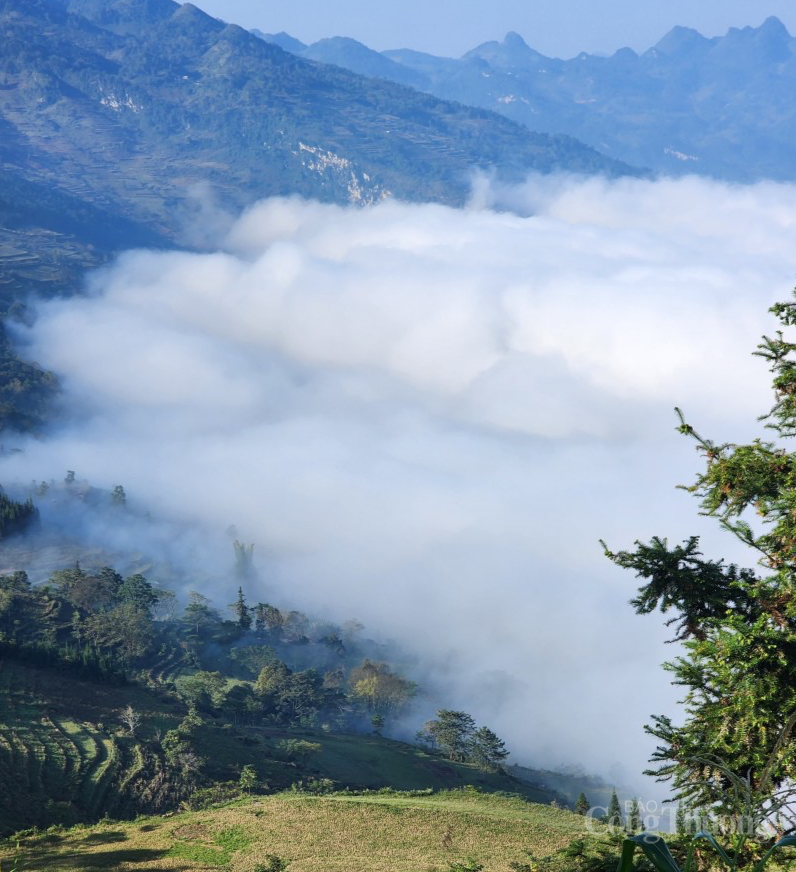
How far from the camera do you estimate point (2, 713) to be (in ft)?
245

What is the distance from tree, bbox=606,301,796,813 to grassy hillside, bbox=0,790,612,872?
2340cm

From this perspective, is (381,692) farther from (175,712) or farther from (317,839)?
(317,839)

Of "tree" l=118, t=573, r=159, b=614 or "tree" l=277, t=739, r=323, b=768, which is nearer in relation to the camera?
"tree" l=277, t=739, r=323, b=768

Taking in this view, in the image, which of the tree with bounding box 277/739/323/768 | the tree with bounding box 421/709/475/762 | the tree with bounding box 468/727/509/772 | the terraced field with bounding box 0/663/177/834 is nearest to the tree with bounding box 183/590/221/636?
the tree with bounding box 421/709/475/762

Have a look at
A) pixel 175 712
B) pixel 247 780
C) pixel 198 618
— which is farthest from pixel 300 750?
pixel 198 618

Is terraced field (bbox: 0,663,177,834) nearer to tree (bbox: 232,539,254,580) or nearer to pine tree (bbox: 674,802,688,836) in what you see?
pine tree (bbox: 674,802,688,836)

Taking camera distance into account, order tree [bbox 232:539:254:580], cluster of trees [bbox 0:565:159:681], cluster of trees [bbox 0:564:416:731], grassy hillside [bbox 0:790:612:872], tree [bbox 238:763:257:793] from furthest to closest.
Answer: tree [bbox 232:539:254:580] → cluster of trees [bbox 0:565:159:681] → cluster of trees [bbox 0:564:416:731] → tree [bbox 238:763:257:793] → grassy hillside [bbox 0:790:612:872]

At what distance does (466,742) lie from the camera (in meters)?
102

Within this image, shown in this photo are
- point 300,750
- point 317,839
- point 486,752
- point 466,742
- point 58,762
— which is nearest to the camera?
point 317,839

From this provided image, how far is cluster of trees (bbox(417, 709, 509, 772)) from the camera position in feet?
319

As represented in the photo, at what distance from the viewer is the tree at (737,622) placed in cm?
1912

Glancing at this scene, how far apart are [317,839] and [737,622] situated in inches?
1429

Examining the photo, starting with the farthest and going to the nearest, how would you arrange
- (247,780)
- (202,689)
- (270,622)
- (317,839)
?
(270,622) < (202,689) < (247,780) < (317,839)

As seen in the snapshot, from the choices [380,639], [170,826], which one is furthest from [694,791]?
[380,639]
